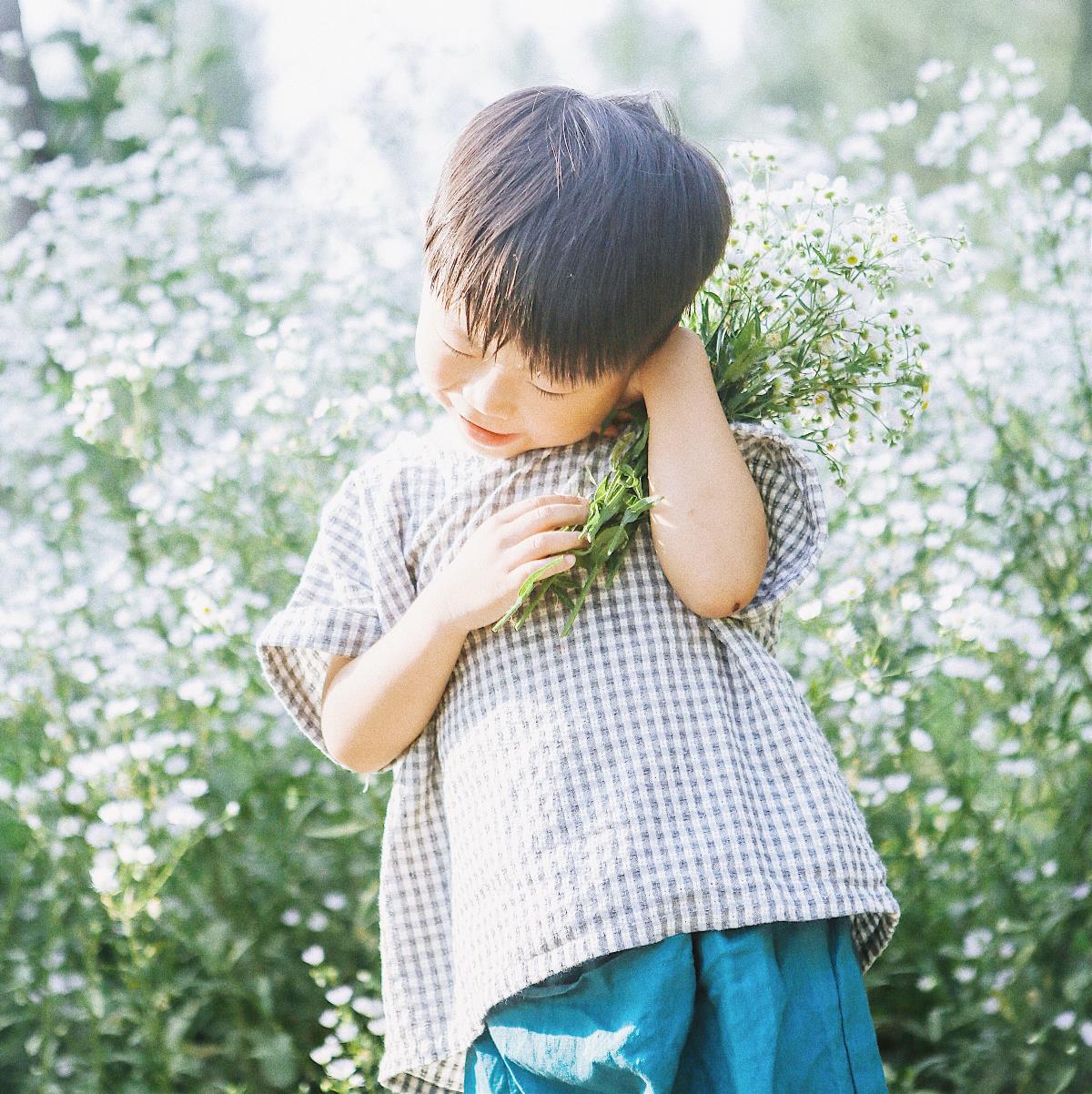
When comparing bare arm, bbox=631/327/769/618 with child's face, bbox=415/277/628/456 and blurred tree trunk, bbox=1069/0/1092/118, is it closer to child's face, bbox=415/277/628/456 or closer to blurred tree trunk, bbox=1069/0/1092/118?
child's face, bbox=415/277/628/456

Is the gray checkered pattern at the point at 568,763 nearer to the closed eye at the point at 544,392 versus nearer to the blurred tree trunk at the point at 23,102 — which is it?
the closed eye at the point at 544,392

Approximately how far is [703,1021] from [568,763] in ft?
0.72

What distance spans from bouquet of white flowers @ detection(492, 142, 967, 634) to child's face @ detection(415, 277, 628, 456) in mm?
50

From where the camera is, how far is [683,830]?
3.45 ft

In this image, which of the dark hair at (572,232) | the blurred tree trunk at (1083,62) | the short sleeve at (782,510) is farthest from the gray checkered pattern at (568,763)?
the blurred tree trunk at (1083,62)

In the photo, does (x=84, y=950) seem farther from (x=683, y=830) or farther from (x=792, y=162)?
(x=792, y=162)

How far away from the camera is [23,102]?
3301mm

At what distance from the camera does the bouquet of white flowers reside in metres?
1.21

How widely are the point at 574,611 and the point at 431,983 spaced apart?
38cm

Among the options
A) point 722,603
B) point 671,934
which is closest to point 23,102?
point 722,603

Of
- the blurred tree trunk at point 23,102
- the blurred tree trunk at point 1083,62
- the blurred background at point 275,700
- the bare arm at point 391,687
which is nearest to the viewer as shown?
the bare arm at point 391,687

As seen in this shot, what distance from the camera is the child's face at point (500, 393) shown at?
1.08m

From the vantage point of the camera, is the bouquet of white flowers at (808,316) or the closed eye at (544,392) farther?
the bouquet of white flowers at (808,316)

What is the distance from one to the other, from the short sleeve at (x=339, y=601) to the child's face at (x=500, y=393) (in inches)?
4.9
